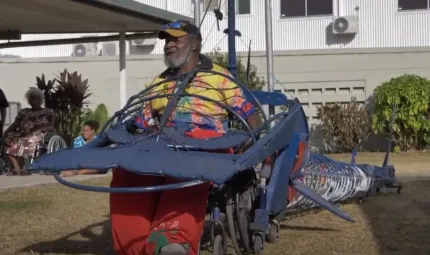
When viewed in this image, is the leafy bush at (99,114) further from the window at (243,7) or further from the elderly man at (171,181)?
the elderly man at (171,181)

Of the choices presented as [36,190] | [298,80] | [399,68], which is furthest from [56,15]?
[399,68]

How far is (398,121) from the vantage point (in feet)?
64.4

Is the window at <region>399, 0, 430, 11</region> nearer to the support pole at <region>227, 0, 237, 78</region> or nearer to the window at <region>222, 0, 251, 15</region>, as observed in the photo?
the window at <region>222, 0, 251, 15</region>

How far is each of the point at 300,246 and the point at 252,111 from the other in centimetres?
146

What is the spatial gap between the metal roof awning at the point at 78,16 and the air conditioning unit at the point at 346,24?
314 inches

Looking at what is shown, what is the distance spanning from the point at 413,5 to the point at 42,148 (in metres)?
13.0

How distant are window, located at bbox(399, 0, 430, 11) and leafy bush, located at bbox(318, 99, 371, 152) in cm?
426

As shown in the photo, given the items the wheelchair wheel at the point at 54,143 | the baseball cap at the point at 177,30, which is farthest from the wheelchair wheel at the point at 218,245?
the wheelchair wheel at the point at 54,143

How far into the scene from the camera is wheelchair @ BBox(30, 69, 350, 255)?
4.91 meters

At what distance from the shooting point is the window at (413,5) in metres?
23.2

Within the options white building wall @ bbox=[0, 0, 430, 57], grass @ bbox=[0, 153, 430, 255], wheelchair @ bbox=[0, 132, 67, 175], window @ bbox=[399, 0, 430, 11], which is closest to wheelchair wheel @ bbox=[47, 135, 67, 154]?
wheelchair @ bbox=[0, 132, 67, 175]

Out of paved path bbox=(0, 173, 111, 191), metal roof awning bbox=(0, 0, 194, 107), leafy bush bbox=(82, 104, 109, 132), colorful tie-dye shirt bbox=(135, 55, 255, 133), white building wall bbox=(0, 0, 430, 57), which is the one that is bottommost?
paved path bbox=(0, 173, 111, 191)

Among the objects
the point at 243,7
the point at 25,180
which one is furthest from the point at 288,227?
the point at 243,7

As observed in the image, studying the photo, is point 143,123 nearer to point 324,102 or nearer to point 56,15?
point 56,15
